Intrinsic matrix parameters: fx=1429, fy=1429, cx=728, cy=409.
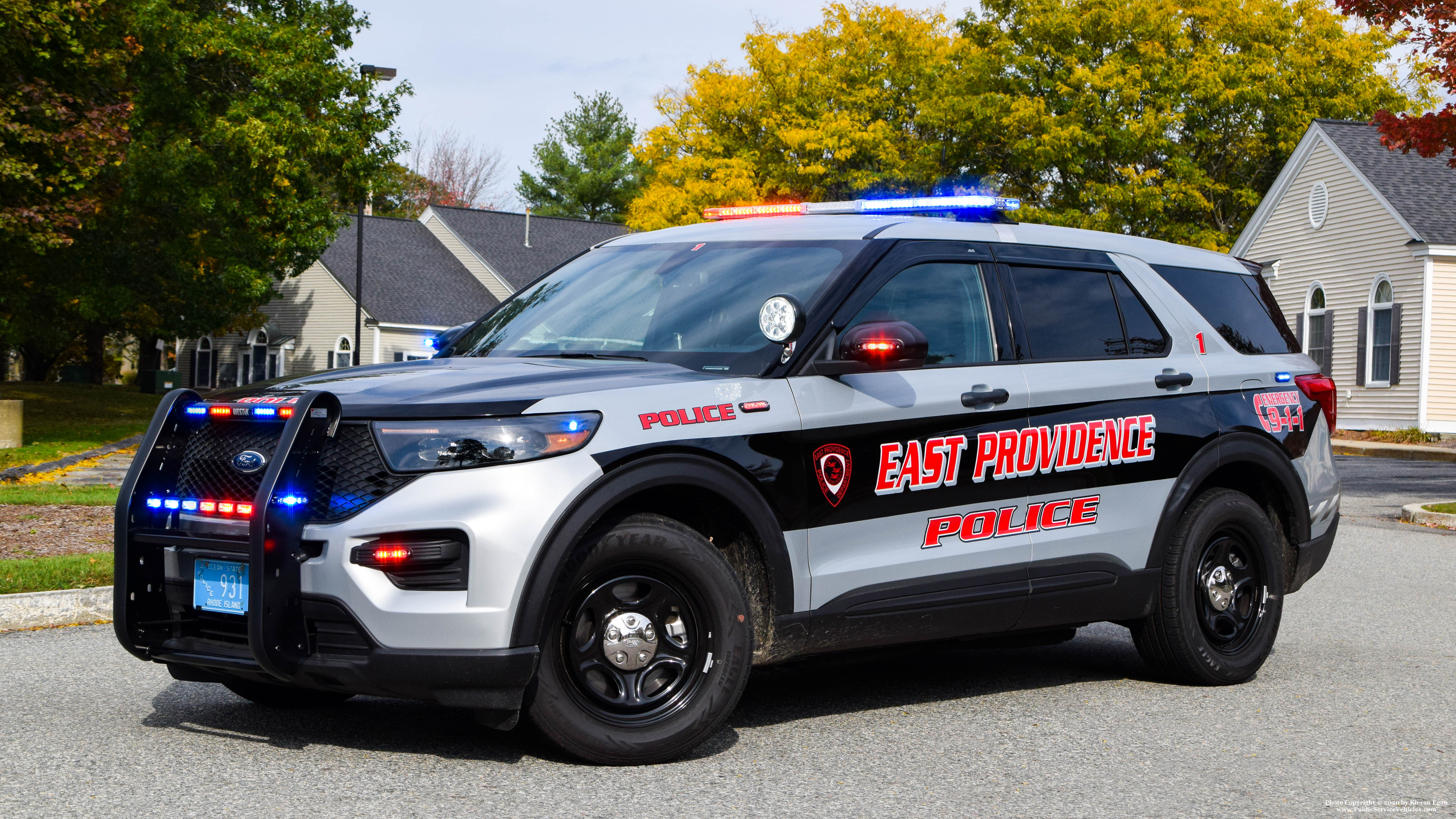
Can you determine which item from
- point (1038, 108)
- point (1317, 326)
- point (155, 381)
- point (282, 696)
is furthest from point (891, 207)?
point (155, 381)

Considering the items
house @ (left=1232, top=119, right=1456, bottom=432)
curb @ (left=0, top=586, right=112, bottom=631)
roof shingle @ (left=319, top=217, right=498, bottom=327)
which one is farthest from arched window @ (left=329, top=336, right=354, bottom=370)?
curb @ (left=0, top=586, right=112, bottom=631)

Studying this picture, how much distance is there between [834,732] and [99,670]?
3414mm

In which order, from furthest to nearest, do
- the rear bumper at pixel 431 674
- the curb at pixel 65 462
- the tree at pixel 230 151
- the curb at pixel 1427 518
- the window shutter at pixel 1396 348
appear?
the window shutter at pixel 1396 348, the tree at pixel 230 151, the curb at pixel 65 462, the curb at pixel 1427 518, the rear bumper at pixel 431 674

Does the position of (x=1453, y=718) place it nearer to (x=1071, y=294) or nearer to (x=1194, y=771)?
(x=1194, y=771)

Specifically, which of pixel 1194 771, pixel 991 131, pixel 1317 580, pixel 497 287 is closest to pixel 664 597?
pixel 1194 771

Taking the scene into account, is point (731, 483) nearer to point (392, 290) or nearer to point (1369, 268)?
point (1369, 268)

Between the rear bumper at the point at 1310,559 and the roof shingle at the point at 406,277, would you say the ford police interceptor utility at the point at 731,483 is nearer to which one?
the rear bumper at the point at 1310,559

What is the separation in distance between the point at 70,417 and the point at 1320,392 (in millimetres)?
30024

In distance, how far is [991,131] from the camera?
42125mm

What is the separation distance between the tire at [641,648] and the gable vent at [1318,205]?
32.1 m

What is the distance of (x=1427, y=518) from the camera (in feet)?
50.3

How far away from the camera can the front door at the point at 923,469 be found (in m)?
5.25

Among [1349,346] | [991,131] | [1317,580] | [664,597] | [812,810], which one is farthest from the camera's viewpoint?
[991,131]

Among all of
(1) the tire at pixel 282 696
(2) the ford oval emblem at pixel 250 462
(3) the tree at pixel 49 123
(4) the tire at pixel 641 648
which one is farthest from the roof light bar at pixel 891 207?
(3) the tree at pixel 49 123
